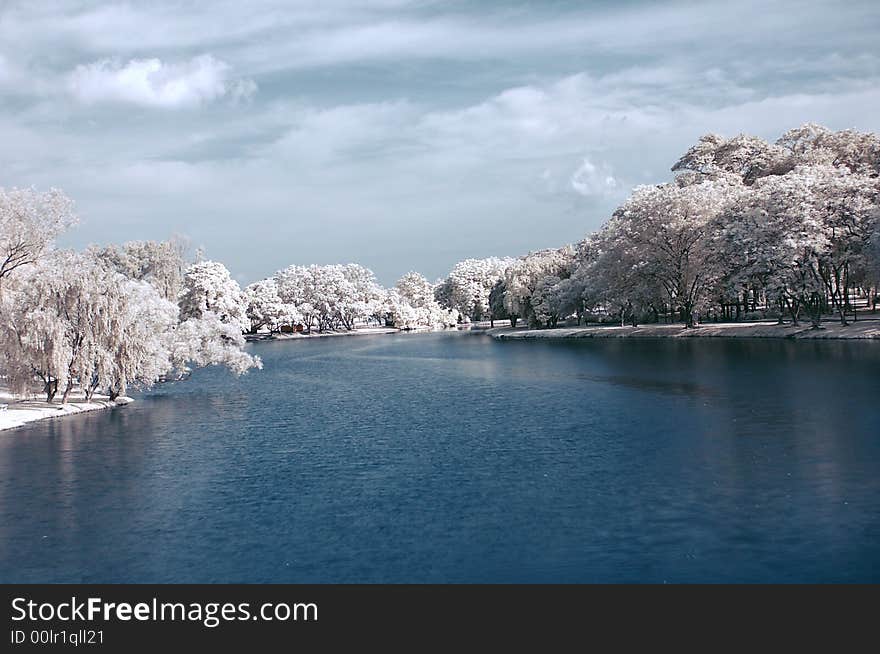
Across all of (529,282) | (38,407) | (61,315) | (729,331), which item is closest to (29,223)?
(61,315)

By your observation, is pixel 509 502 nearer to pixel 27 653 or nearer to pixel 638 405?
pixel 27 653

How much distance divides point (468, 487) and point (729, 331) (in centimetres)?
5901

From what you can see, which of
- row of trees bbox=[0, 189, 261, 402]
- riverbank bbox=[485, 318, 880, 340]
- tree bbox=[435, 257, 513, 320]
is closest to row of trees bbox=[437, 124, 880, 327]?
riverbank bbox=[485, 318, 880, 340]

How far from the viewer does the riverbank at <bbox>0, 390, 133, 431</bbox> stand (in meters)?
34.9

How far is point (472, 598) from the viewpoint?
13.4 m

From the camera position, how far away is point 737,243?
6222 cm

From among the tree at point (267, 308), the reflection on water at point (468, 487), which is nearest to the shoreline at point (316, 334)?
the tree at point (267, 308)

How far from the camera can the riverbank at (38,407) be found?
34.9 metres

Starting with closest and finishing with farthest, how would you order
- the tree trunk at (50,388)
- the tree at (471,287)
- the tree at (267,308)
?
1. the tree trunk at (50,388)
2. the tree at (267,308)
3. the tree at (471,287)

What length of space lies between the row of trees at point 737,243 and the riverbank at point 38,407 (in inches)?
1969

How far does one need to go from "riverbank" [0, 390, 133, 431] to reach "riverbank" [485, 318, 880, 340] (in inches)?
2112

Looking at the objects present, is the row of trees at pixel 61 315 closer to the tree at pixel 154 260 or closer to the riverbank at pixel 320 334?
the tree at pixel 154 260

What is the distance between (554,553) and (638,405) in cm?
2066

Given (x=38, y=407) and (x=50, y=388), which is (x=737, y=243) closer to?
(x=50, y=388)
